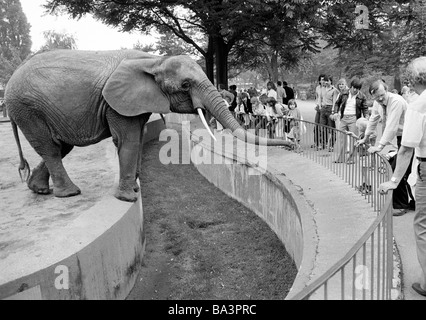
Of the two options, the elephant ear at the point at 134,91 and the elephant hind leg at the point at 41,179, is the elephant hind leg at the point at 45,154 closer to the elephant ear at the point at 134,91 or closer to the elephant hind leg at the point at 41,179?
the elephant hind leg at the point at 41,179

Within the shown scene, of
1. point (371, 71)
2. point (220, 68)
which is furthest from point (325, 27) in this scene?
point (371, 71)

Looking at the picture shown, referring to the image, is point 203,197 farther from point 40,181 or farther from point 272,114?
point 40,181

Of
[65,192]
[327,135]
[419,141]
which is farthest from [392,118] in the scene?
[65,192]

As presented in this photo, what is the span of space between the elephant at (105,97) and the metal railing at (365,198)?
216cm

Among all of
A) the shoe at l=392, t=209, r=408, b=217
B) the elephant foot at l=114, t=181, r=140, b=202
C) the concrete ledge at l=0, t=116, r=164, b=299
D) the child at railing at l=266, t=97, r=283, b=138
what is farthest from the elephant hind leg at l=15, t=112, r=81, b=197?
the child at railing at l=266, t=97, r=283, b=138

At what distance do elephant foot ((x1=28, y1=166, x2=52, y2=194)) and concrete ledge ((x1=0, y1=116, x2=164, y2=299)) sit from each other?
3.83ft

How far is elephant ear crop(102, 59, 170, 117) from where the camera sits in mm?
6562

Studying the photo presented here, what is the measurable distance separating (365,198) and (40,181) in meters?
5.00

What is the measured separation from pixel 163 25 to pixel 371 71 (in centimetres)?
1045

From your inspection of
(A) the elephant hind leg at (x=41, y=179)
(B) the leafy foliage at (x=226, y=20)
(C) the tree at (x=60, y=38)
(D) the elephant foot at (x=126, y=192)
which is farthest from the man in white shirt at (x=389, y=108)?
(C) the tree at (x=60, y=38)

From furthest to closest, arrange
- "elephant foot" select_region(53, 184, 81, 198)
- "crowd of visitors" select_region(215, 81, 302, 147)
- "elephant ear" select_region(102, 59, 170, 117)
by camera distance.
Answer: "crowd of visitors" select_region(215, 81, 302, 147) → "elephant foot" select_region(53, 184, 81, 198) → "elephant ear" select_region(102, 59, 170, 117)

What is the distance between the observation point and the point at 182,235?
864cm

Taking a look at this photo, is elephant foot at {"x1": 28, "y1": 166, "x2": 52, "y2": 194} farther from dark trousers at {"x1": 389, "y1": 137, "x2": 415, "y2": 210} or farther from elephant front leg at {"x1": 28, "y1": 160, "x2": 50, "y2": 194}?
dark trousers at {"x1": 389, "y1": 137, "x2": 415, "y2": 210}

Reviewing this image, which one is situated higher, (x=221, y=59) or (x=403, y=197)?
(x=221, y=59)
